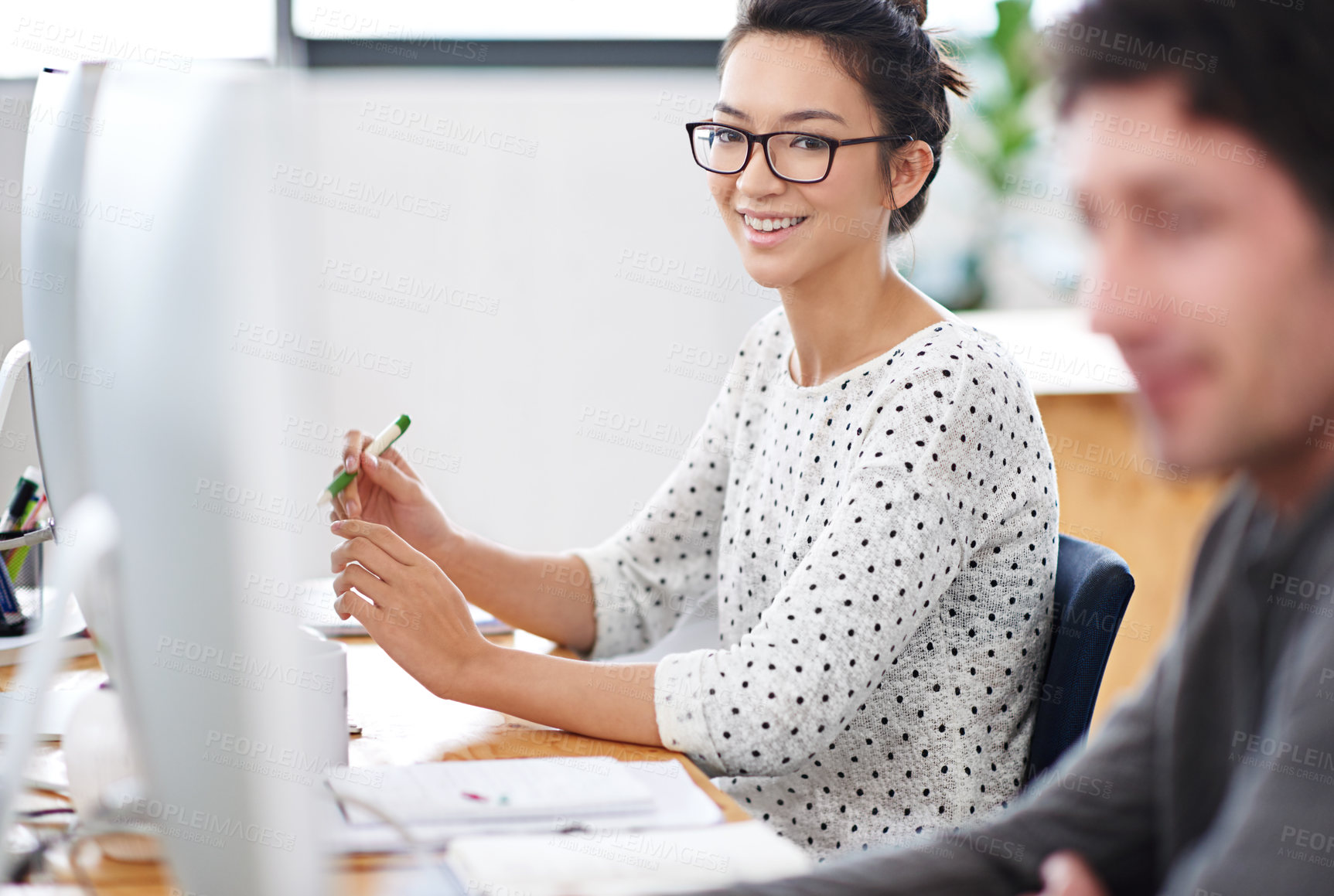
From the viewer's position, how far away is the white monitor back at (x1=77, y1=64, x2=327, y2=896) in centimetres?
46

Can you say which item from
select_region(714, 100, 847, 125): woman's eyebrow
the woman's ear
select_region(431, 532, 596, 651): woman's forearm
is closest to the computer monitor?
select_region(431, 532, 596, 651): woman's forearm

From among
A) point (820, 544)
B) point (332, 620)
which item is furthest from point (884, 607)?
point (332, 620)

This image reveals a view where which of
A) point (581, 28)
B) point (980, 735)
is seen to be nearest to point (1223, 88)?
point (980, 735)

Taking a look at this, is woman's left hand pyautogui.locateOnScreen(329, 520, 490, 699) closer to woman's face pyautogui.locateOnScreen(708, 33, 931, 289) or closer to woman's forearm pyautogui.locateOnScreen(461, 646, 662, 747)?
woman's forearm pyautogui.locateOnScreen(461, 646, 662, 747)

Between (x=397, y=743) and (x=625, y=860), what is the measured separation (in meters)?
0.34

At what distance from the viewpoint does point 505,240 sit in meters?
2.13

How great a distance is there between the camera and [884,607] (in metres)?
1.05

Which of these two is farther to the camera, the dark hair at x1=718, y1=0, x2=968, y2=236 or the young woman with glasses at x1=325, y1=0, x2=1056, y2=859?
the dark hair at x1=718, y1=0, x2=968, y2=236

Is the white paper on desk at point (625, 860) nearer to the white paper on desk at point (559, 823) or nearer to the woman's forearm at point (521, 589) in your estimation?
the white paper on desk at point (559, 823)

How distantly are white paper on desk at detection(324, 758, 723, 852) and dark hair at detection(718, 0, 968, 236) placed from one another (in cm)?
74

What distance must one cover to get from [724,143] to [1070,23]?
747mm

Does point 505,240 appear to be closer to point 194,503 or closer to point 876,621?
point 876,621

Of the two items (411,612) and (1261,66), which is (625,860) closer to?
(411,612)

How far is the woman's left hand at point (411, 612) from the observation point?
1.09m
